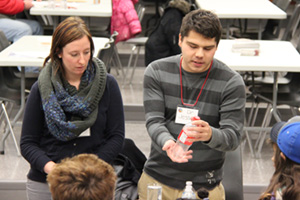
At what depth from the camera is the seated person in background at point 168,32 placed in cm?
555

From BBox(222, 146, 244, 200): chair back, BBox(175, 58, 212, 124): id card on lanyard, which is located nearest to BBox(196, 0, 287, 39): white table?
BBox(222, 146, 244, 200): chair back

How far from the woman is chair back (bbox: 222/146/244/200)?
0.60m

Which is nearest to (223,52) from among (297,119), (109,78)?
(109,78)

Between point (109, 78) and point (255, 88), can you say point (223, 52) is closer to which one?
point (255, 88)

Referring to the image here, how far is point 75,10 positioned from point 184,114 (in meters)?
3.68

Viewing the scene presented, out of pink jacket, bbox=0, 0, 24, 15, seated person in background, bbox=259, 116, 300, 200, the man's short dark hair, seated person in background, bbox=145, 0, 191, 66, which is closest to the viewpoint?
seated person in background, bbox=259, 116, 300, 200

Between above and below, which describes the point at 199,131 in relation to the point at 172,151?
above

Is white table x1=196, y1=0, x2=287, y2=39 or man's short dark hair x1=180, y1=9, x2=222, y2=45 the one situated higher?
man's short dark hair x1=180, y1=9, x2=222, y2=45

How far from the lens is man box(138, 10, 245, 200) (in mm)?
2559

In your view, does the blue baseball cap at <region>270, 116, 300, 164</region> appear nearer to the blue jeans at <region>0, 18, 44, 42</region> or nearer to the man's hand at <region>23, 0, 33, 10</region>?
the blue jeans at <region>0, 18, 44, 42</region>

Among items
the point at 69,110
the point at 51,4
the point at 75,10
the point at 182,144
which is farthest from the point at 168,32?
the point at 182,144

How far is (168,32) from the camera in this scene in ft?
18.3

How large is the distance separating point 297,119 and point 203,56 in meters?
0.57

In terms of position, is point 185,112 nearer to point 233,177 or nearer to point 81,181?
point 233,177
